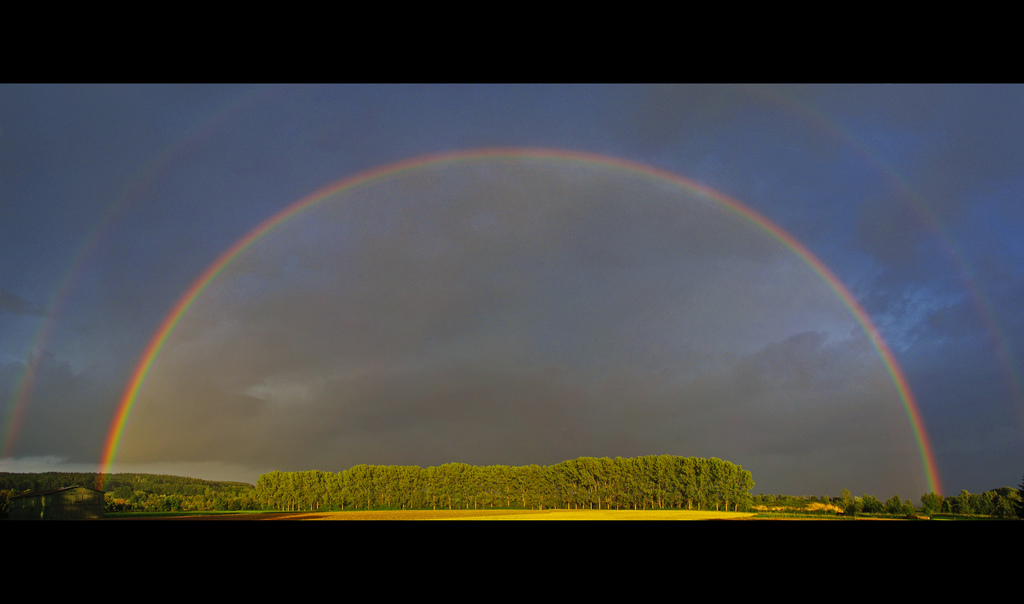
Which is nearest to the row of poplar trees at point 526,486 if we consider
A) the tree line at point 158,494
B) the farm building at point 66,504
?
the tree line at point 158,494

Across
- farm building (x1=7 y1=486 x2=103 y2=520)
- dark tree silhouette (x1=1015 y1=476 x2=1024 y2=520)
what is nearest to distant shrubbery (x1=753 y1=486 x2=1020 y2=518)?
dark tree silhouette (x1=1015 y1=476 x2=1024 y2=520)

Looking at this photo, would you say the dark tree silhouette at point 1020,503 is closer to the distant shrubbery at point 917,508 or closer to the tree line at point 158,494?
the distant shrubbery at point 917,508

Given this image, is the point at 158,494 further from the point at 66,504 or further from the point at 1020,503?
the point at 1020,503

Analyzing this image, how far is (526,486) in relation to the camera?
104 meters

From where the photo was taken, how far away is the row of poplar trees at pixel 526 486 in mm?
97062

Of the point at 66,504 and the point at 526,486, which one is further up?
the point at 66,504

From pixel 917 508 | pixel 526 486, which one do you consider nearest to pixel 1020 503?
pixel 917 508
